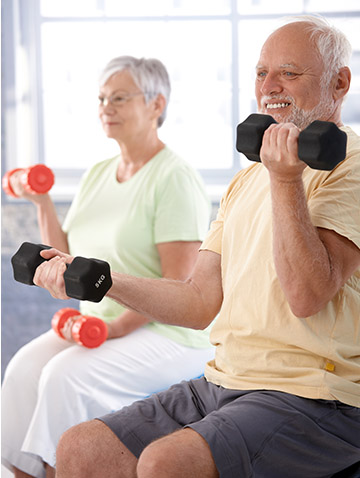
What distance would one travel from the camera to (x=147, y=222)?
6.99 ft

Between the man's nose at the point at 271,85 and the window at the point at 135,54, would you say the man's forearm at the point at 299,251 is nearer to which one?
the man's nose at the point at 271,85

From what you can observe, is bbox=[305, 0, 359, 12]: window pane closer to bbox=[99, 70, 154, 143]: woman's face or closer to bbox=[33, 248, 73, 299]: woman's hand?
bbox=[99, 70, 154, 143]: woman's face

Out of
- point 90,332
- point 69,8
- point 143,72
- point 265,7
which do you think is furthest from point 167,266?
point 69,8

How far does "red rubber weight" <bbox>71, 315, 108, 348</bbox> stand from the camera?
2.02m

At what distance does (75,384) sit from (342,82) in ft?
3.58

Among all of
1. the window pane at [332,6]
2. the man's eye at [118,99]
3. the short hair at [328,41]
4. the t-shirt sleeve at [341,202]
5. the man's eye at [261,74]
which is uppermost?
the window pane at [332,6]

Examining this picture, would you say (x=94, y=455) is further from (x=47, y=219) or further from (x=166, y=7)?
(x=166, y=7)

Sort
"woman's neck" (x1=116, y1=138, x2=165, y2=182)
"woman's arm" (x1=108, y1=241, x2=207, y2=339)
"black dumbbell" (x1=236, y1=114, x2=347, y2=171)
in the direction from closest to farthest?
1. "black dumbbell" (x1=236, y1=114, x2=347, y2=171)
2. "woman's arm" (x1=108, y1=241, x2=207, y2=339)
3. "woman's neck" (x1=116, y1=138, x2=165, y2=182)

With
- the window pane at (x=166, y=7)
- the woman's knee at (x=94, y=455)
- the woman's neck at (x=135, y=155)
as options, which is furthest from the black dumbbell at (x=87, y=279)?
the window pane at (x=166, y=7)

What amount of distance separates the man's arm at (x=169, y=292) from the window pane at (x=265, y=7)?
189 cm

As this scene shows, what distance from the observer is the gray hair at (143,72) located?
7.61 ft

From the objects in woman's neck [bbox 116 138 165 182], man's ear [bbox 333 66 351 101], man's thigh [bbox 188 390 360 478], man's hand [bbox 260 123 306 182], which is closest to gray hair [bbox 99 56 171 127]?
woman's neck [bbox 116 138 165 182]

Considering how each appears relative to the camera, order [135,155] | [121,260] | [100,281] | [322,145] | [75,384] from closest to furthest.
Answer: [322,145], [100,281], [75,384], [121,260], [135,155]

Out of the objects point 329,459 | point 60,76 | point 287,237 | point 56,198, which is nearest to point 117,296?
point 287,237
